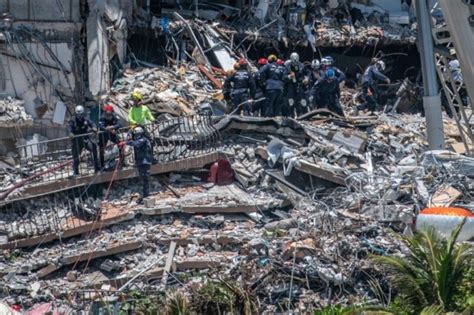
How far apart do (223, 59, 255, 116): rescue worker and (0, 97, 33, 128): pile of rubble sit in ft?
13.8

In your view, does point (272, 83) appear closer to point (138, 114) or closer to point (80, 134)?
point (138, 114)

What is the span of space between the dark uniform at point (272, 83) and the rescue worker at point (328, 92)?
3.33 ft

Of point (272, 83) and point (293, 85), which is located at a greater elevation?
point (272, 83)

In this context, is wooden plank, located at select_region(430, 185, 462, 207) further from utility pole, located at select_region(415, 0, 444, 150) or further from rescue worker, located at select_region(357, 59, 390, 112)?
rescue worker, located at select_region(357, 59, 390, 112)

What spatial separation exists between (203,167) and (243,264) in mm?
3881

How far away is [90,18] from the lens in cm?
2947

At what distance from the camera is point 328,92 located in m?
28.4

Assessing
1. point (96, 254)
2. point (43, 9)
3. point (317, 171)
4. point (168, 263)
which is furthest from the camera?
point (43, 9)

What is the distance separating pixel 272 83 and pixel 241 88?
62 centimetres

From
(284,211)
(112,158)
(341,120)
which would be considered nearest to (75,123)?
(112,158)

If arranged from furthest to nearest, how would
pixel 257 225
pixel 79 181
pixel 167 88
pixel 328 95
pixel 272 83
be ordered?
pixel 167 88 → pixel 328 95 → pixel 272 83 → pixel 79 181 → pixel 257 225

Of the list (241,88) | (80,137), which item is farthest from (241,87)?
(80,137)

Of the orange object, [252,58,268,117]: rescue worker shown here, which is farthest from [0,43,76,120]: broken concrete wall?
the orange object

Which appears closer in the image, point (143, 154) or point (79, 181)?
point (143, 154)
